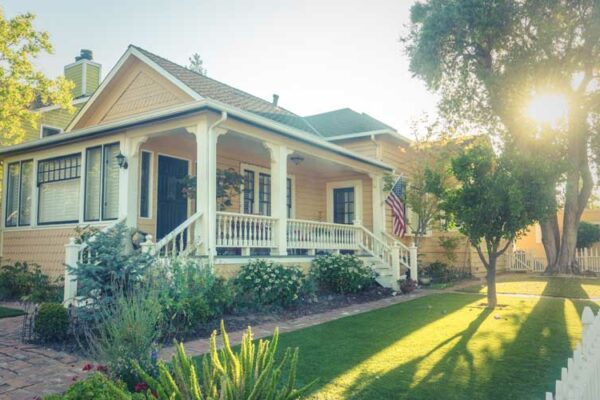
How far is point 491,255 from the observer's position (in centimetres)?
915


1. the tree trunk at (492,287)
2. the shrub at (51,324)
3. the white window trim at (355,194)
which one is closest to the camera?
the shrub at (51,324)

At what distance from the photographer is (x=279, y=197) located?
10406mm

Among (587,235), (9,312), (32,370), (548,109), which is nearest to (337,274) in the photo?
(9,312)

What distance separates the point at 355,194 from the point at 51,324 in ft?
36.1

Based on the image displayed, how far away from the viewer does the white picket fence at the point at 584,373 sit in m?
2.28

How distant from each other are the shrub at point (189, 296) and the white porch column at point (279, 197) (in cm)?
240

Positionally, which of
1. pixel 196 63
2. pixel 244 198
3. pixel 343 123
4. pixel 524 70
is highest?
pixel 196 63

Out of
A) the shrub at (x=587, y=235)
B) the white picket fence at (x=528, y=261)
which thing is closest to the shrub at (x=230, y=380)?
the white picket fence at (x=528, y=261)

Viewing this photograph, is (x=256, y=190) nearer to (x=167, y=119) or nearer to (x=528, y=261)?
(x=167, y=119)

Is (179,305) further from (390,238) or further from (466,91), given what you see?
(466,91)

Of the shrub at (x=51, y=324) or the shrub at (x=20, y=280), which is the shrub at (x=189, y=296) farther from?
the shrub at (x=20, y=280)

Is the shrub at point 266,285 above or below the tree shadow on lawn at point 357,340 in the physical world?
above

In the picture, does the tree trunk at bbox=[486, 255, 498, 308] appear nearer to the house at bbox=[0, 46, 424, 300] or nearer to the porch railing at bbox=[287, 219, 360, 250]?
the house at bbox=[0, 46, 424, 300]

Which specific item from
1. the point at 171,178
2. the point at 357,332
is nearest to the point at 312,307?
the point at 357,332
